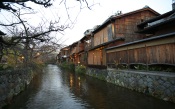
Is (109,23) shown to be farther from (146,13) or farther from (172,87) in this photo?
(172,87)

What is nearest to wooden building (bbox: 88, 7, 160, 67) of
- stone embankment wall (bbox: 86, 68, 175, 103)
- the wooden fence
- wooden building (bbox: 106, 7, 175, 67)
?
wooden building (bbox: 106, 7, 175, 67)

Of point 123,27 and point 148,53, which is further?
point 123,27

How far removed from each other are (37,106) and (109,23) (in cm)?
1837

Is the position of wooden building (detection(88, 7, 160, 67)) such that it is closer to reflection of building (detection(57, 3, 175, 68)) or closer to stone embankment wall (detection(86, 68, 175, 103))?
reflection of building (detection(57, 3, 175, 68))

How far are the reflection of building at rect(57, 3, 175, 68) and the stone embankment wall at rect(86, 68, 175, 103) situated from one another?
38.1 inches

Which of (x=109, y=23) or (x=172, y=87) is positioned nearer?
(x=172, y=87)

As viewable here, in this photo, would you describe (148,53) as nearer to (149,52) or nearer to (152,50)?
(149,52)

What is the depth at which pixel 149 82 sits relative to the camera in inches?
496

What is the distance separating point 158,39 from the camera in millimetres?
12016

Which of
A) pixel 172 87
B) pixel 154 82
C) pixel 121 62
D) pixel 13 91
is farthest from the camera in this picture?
pixel 121 62

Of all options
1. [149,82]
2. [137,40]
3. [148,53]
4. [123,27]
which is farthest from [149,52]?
[123,27]

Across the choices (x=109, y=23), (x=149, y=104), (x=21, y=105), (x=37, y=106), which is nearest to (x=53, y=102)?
(x=37, y=106)

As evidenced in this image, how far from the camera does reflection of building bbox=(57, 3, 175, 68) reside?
11.8 meters

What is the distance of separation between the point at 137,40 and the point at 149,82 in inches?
217
